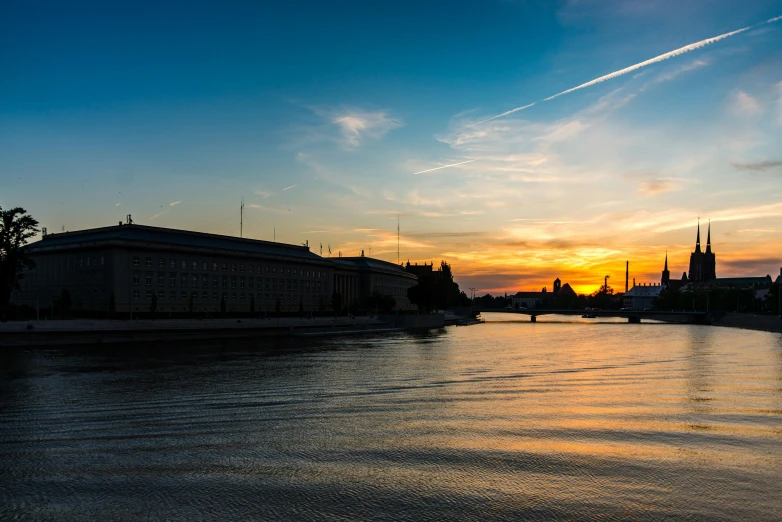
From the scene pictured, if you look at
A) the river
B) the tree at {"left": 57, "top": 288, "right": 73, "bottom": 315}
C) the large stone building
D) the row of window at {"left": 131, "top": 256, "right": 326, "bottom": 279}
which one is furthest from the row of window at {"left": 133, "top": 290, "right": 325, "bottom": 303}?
the river

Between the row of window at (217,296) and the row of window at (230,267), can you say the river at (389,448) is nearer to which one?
the row of window at (217,296)

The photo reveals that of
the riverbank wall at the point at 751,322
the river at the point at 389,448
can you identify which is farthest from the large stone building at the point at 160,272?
the riverbank wall at the point at 751,322

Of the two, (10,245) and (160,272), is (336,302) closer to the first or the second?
(160,272)

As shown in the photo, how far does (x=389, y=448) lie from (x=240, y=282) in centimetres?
11410

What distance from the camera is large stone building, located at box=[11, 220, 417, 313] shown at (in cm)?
10219

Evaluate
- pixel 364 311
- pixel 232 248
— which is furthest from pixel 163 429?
pixel 364 311

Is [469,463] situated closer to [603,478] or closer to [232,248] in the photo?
[603,478]

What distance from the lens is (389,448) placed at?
17578 millimetres

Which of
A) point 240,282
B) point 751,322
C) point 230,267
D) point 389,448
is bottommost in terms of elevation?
point 751,322

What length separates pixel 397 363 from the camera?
4944 cm

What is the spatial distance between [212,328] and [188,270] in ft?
75.1

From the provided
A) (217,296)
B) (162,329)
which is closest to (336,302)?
(217,296)

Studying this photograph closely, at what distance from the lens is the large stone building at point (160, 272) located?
102 metres

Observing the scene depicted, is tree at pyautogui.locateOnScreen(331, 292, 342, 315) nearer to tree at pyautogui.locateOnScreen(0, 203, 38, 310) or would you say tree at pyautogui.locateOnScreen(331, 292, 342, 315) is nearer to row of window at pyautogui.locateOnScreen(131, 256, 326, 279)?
row of window at pyautogui.locateOnScreen(131, 256, 326, 279)
